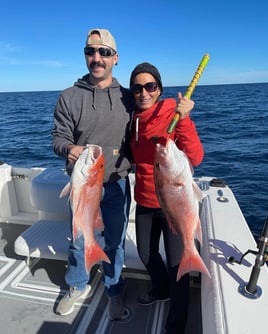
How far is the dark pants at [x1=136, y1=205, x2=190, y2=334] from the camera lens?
242cm

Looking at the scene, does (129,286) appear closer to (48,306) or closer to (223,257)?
(48,306)

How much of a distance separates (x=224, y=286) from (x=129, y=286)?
159 centimetres

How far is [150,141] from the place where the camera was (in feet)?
7.73

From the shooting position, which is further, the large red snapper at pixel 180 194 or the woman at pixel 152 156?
the woman at pixel 152 156

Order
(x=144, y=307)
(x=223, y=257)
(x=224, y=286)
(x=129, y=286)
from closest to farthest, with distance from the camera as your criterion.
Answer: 1. (x=224, y=286)
2. (x=223, y=257)
3. (x=144, y=307)
4. (x=129, y=286)

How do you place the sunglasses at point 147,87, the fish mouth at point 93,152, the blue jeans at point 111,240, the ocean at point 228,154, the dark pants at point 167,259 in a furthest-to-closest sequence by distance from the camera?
the ocean at point 228,154 < the blue jeans at point 111,240 < the dark pants at point 167,259 < the sunglasses at point 147,87 < the fish mouth at point 93,152

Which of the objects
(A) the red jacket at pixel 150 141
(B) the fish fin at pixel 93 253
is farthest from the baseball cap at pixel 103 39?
(B) the fish fin at pixel 93 253

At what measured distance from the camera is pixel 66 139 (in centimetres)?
244

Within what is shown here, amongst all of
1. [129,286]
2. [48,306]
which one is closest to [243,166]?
[129,286]

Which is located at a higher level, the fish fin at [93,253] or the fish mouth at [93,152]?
the fish mouth at [93,152]

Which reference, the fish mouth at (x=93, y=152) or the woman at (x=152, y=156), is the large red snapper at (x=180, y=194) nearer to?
the woman at (x=152, y=156)

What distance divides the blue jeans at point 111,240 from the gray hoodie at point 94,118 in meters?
0.23

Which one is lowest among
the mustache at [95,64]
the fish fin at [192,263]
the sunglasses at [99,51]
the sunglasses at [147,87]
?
the fish fin at [192,263]

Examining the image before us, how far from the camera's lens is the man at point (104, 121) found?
239 cm
